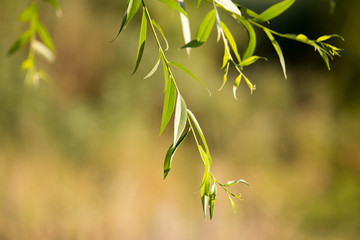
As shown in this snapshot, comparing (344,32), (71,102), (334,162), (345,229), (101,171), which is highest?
(344,32)

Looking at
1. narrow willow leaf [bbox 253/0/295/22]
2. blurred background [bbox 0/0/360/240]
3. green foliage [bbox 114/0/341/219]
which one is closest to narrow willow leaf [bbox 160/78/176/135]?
green foliage [bbox 114/0/341/219]

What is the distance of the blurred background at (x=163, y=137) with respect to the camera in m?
2.06

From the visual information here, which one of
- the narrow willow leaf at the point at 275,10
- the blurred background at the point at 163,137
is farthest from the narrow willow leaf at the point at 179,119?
the blurred background at the point at 163,137

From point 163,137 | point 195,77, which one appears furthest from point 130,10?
point 163,137

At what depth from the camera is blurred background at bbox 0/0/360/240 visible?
2062mm

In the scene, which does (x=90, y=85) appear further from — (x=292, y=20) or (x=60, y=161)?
(x=292, y=20)

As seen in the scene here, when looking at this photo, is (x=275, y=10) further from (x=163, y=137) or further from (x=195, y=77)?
(x=163, y=137)

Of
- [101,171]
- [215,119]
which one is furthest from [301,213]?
[101,171]

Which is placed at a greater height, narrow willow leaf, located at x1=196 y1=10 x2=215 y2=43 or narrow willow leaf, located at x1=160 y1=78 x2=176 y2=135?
narrow willow leaf, located at x1=196 y1=10 x2=215 y2=43

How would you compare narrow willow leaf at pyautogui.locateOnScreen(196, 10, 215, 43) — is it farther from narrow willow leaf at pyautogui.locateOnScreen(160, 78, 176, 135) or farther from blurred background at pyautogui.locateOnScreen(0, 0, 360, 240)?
blurred background at pyautogui.locateOnScreen(0, 0, 360, 240)

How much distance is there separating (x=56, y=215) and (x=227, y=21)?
1.51m

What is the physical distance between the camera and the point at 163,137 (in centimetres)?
243

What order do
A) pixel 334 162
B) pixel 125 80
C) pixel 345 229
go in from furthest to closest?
pixel 334 162 → pixel 345 229 → pixel 125 80

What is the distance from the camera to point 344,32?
9.34 feet
